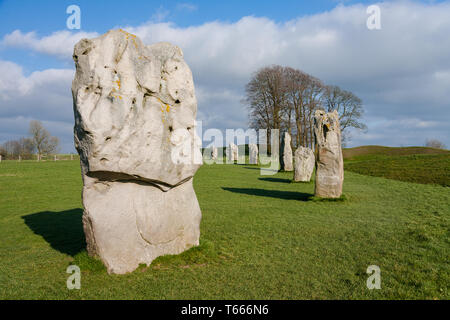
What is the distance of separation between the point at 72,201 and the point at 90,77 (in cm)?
995

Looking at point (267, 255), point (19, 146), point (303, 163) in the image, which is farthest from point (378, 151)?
point (19, 146)

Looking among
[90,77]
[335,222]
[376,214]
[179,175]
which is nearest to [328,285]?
[179,175]

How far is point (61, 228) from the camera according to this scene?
8805 mm

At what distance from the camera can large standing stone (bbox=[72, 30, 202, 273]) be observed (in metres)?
4.99

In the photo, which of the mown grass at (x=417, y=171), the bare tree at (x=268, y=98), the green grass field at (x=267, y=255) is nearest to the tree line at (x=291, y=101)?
the bare tree at (x=268, y=98)

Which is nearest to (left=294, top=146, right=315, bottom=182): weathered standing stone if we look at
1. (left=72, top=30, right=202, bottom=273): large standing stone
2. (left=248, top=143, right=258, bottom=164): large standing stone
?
(left=72, top=30, right=202, bottom=273): large standing stone

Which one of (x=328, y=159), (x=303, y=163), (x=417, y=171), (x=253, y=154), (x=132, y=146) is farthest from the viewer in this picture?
(x=253, y=154)

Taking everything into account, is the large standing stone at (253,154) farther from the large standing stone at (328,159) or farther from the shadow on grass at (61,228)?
the shadow on grass at (61,228)

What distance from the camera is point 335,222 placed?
8656 millimetres

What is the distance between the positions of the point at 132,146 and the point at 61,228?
5.24 metres

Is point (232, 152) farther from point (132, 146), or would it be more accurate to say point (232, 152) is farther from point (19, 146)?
point (19, 146)

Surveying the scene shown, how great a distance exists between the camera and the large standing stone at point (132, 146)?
16.4 feet

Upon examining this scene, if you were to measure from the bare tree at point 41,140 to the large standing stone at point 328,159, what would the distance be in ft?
165
